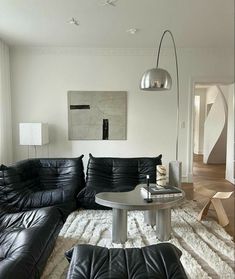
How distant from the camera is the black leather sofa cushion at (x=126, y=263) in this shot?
1475mm

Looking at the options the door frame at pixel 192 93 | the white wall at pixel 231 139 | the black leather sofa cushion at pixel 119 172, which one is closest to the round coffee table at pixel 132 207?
the black leather sofa cushion at pixel 119 172

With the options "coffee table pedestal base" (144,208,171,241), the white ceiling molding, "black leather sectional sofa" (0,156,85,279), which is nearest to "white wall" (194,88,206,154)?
the white ceiling molding

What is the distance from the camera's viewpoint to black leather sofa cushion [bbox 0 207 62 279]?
1524mm

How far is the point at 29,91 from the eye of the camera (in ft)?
17.1

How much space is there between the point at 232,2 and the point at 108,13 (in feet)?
5.27

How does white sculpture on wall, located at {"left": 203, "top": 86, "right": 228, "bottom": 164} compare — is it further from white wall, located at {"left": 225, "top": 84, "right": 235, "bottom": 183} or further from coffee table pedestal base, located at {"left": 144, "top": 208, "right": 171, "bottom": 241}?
coffee table pedestal base, located at {"left": 144, "top": 208, "right": 171, "bottom": 241}

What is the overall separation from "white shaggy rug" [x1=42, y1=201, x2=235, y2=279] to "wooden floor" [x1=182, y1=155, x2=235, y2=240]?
1.10 ft

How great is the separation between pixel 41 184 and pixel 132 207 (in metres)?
1.83

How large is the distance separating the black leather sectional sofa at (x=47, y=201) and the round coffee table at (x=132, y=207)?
22.0 inches

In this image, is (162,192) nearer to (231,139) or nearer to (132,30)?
(132,30)

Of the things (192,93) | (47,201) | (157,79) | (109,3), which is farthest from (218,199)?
(109,3)

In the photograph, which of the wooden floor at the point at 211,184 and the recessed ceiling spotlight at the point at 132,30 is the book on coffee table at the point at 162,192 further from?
the recessed ceiling spotlight at the point at 132,30

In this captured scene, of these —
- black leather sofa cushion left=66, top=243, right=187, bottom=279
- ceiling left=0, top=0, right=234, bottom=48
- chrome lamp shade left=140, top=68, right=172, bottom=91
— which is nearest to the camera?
A: black leather sofa cushion left=66, top=243, right=187, bottom=279

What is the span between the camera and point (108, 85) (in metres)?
5.20
